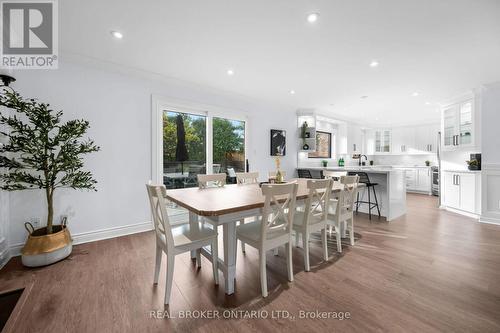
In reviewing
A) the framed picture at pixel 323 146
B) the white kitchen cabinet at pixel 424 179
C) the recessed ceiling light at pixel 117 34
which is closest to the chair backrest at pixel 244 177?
the recessed ceiling light at pixel 117 34

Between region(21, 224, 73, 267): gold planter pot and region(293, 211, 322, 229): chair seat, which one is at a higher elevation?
region(293, 211, 322, 229): chair seat

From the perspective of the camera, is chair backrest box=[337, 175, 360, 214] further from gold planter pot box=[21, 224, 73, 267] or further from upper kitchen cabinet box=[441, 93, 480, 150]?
upper kitchen cabinet box=[441, 93, 480, 150]

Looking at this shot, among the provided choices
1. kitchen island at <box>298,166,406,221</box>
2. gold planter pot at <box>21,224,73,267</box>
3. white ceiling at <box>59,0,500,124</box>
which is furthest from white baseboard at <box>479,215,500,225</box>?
gold planter pot at <box>21,224,73,267</box>

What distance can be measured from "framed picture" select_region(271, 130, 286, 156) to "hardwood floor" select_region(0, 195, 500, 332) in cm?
270

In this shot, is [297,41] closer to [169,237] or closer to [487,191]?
[169,237]

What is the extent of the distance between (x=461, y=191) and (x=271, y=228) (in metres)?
4.89

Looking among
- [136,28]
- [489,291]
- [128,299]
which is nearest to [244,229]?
[128,299]

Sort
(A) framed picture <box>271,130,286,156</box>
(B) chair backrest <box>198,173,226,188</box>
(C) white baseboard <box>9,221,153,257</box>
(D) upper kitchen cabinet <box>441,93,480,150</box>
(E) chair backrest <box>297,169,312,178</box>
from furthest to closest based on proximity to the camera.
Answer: (E) chair backrest <box>297,169,312,178</box>, (A) framed picture <box>271,130,286,156</box>, (D) upper kitchen cabinet <box>441,93,480,150</box>, (B) chair backrest <box>198,173,226,188</box>, (C) white baseboard <box>9,221,153,257</box>

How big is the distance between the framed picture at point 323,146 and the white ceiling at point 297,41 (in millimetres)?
2335

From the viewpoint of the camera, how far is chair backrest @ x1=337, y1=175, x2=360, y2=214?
2500mm

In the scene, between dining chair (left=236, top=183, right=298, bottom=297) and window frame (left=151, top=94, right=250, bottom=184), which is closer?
dining chair (left=236, top=183, right=298, bottom=297)

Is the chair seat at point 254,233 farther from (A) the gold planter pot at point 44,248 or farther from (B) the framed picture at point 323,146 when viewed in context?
(B) the framed picture at point 323,146

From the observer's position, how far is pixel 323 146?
6.28m

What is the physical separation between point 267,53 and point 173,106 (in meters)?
1.89
